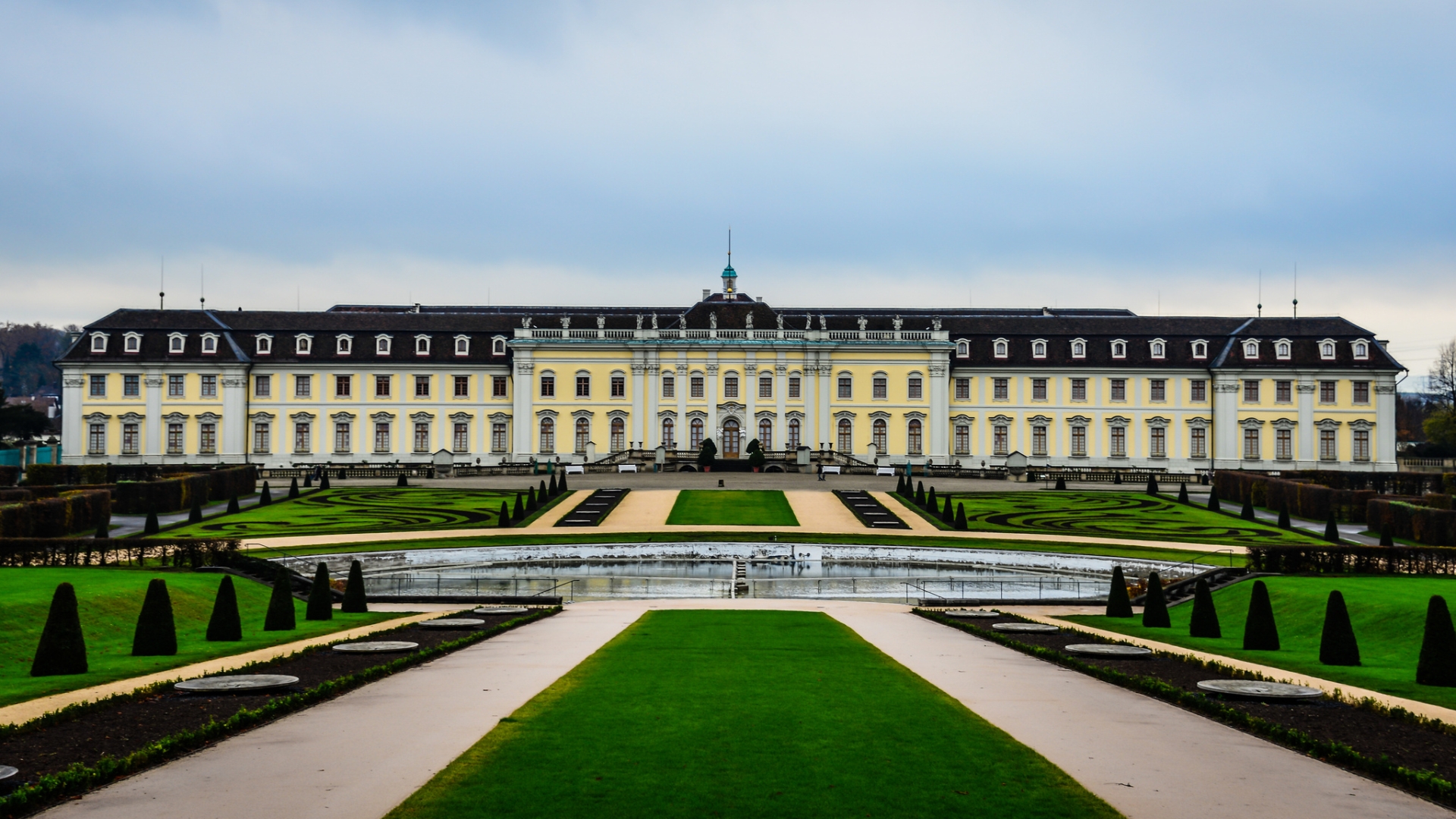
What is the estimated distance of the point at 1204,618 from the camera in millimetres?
19250

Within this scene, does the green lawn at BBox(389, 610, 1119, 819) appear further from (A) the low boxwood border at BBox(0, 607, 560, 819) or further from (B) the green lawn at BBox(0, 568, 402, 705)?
(B) the green lawn at BBox(0, 568, 402, 705)

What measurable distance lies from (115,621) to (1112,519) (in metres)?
34.2

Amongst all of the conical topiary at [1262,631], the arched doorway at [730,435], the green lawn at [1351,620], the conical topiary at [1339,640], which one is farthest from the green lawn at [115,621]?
the arched doorway at [730,435]

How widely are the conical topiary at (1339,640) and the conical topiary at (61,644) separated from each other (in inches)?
639

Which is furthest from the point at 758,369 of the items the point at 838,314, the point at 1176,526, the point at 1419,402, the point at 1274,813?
the point at 1419,402

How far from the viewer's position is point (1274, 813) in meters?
8.16

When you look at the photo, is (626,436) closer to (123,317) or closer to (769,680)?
(123,317)

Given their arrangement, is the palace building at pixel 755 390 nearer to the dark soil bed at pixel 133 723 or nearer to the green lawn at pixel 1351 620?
the green lawn at pixel 1351 620

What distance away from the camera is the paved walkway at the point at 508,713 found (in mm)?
8219

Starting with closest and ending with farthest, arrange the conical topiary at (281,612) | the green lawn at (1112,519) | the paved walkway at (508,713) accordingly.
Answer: the paved walkway at (508,713)
the conical topiary at (281,612)
the green lawn at (1112,519)

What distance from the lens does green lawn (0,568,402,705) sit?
14.1 m

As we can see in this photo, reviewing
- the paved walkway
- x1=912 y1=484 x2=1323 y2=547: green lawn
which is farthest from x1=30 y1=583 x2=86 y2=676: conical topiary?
x1=912 y1=484 x2=1323 y2=547: green lawn

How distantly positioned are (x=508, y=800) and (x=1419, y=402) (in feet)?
521

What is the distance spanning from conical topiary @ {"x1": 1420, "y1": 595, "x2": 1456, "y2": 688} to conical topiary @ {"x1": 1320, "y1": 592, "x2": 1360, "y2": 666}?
1.73 m
